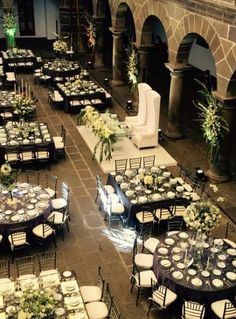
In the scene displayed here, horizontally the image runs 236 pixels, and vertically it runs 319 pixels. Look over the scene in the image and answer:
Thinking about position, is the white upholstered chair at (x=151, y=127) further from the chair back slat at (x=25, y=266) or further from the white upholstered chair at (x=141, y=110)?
the chair back slat at (x=25, y=266)

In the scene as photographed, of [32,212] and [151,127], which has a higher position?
[151,127]

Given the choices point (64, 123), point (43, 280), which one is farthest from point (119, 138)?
point (43, 280)

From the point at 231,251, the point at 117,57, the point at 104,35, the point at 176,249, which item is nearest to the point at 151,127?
the point at 117,57

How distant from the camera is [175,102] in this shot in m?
14.7

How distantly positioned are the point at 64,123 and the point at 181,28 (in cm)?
524

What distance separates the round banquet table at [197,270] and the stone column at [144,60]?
875 cm

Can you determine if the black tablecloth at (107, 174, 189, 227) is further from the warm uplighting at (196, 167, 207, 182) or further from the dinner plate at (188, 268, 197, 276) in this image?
the dinner plate at (188, 268, 197, 276)

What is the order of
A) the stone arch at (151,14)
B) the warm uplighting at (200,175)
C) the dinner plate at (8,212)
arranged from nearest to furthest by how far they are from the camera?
the dinner plate at (8,212) → the warm uplighting at (200,175) → the stone arch at (151,14)

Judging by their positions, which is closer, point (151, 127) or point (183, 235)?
point (183, 235)

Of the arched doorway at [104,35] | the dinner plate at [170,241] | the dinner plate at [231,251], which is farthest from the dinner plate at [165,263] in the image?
the arched doorway at [104,35]

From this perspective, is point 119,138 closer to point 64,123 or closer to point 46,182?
point 64,123

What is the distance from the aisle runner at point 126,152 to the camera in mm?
13430

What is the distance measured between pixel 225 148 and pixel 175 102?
9.92ft

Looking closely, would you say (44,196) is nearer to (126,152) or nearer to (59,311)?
(59,311)
